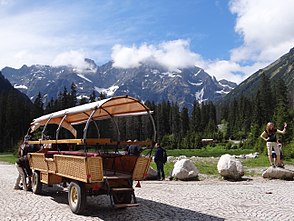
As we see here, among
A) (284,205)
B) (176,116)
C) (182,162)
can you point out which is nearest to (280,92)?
(176,116)

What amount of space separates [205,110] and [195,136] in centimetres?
5645

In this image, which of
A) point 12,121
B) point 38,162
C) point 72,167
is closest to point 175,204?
point 72,167

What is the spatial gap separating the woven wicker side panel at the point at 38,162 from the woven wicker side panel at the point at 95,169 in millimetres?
3972

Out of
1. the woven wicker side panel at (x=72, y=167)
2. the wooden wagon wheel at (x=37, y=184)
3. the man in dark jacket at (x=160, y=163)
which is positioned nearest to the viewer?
the woven wicker side panel at (x=72, y=167)

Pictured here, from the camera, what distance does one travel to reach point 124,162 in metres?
13.0

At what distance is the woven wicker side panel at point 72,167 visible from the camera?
10.6 m

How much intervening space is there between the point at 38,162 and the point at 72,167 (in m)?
4.03

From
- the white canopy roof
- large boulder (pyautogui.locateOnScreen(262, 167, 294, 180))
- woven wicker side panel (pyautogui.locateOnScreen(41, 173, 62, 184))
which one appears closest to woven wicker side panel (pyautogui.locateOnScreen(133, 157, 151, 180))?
the white canopy roof

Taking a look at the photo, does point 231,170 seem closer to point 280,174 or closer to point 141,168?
point 280,174

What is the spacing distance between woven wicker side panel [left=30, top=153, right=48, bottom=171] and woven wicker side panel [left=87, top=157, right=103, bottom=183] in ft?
13.0

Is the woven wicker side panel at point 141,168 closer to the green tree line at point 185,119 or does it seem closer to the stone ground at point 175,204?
the stone ground at point 175,204

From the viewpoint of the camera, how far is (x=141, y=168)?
12.1 meters

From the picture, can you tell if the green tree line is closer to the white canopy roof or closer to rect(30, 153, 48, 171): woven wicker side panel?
rect(30, 153, 48, 171): woven wicker side panel

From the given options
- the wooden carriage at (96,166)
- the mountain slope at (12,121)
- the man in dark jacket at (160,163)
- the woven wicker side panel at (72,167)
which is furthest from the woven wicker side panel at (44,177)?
the mountain slope at (12,121)
